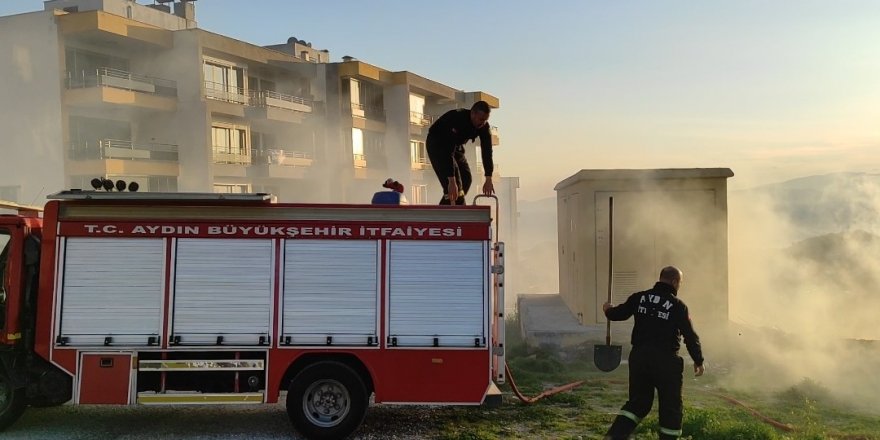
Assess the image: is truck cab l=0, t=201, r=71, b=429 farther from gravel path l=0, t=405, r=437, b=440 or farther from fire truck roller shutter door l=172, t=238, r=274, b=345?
fire truck roller shutter door l=172, t=238, r=274, b=345

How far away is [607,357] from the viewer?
7434 mm

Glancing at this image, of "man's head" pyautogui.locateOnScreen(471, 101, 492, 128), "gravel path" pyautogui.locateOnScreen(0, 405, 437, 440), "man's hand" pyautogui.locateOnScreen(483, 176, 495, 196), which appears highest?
"man's head" pyautogui.locateOnScreen(471, 101, 492, 128)

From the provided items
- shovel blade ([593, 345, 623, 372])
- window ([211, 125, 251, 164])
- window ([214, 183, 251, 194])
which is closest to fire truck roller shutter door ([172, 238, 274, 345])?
shovel blade ([593, 345, 623, 372])

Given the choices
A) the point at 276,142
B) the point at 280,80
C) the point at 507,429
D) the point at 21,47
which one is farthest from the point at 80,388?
the point at 280,80

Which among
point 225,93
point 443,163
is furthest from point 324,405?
point 225,93

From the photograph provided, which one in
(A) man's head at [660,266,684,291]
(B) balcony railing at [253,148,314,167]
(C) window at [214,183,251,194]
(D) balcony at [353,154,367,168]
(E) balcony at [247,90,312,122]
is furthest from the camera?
(D) balcony at [353,154,367,168]

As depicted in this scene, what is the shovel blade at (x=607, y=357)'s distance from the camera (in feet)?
24.3

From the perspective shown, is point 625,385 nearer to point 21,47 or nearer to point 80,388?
point 80,388

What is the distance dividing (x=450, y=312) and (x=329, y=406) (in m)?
1.51

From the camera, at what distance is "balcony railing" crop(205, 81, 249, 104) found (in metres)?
26.8

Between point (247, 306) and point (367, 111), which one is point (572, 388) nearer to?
point (247, 306)

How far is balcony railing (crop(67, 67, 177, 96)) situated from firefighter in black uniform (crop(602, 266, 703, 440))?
21.0 m

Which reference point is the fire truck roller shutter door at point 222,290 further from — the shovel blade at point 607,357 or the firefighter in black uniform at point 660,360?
the shovel blade at point 607,357

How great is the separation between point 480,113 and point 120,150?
1860 centimetres
